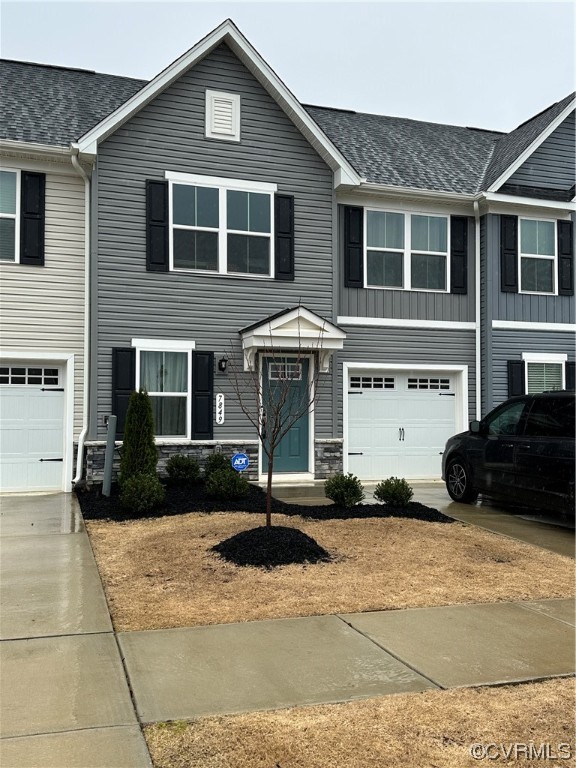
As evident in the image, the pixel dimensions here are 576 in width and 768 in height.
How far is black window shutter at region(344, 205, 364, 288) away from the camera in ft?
44.8

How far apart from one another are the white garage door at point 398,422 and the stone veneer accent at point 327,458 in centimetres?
62

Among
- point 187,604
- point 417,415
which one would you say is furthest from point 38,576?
point 417,415

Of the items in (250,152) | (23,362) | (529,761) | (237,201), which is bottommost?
(529,761)

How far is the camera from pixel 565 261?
582 inches

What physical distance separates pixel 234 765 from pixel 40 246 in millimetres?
10559

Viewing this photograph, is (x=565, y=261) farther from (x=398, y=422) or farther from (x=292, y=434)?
(x=292, y=434)

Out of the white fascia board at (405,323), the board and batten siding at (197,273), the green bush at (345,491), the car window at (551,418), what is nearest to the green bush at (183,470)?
the board and batten siding at (197,273)

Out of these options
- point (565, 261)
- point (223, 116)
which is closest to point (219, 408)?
point (223, 116)

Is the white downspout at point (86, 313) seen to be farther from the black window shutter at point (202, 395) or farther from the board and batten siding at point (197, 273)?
the black window shutter at point (202, 395)

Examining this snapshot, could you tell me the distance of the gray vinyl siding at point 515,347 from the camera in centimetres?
1428

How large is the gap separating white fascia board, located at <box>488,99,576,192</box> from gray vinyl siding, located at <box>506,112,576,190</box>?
0.46 feet

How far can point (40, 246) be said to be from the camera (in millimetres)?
11969

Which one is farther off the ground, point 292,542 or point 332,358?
point 332,358

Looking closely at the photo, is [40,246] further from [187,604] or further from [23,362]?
[187,604]
